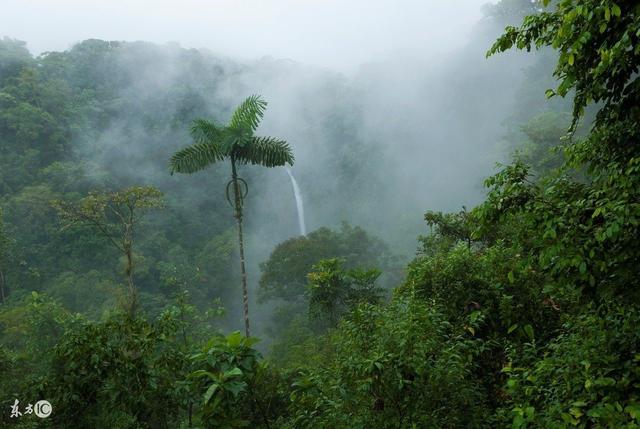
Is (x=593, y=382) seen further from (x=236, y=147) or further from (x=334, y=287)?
(x=334, y=287)

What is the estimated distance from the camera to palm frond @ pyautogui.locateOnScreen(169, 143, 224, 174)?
957 cm

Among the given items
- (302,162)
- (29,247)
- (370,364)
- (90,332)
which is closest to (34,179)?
(29,247)

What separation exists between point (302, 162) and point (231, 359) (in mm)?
45266

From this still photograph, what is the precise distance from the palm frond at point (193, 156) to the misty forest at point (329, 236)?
5 centimetres

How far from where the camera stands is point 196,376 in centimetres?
312

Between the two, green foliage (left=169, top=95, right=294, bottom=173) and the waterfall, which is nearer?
green foliage (left=169, top=95, right=294, bottom=173)

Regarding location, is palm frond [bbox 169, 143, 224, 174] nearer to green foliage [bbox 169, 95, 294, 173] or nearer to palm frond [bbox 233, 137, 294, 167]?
green foliage [bbox 169, 95, 294, 173]

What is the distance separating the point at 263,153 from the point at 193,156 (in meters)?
1.48

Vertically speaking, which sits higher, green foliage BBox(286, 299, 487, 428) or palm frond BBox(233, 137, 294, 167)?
palm frond BBox(233, 137, 294, 167)

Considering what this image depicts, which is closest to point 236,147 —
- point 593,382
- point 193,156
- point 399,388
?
point 193,156

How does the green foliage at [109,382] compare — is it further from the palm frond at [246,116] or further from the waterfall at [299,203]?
the waterfall at [299,203]

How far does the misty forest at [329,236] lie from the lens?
8.81ft

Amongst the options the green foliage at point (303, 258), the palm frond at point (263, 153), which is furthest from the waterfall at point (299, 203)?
the palm frond at point (263, 153)

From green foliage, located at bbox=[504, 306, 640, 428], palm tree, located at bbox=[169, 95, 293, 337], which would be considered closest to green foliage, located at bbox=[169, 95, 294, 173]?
Answer: palm tree, located at bbox=[169, 95, 293, 337]
